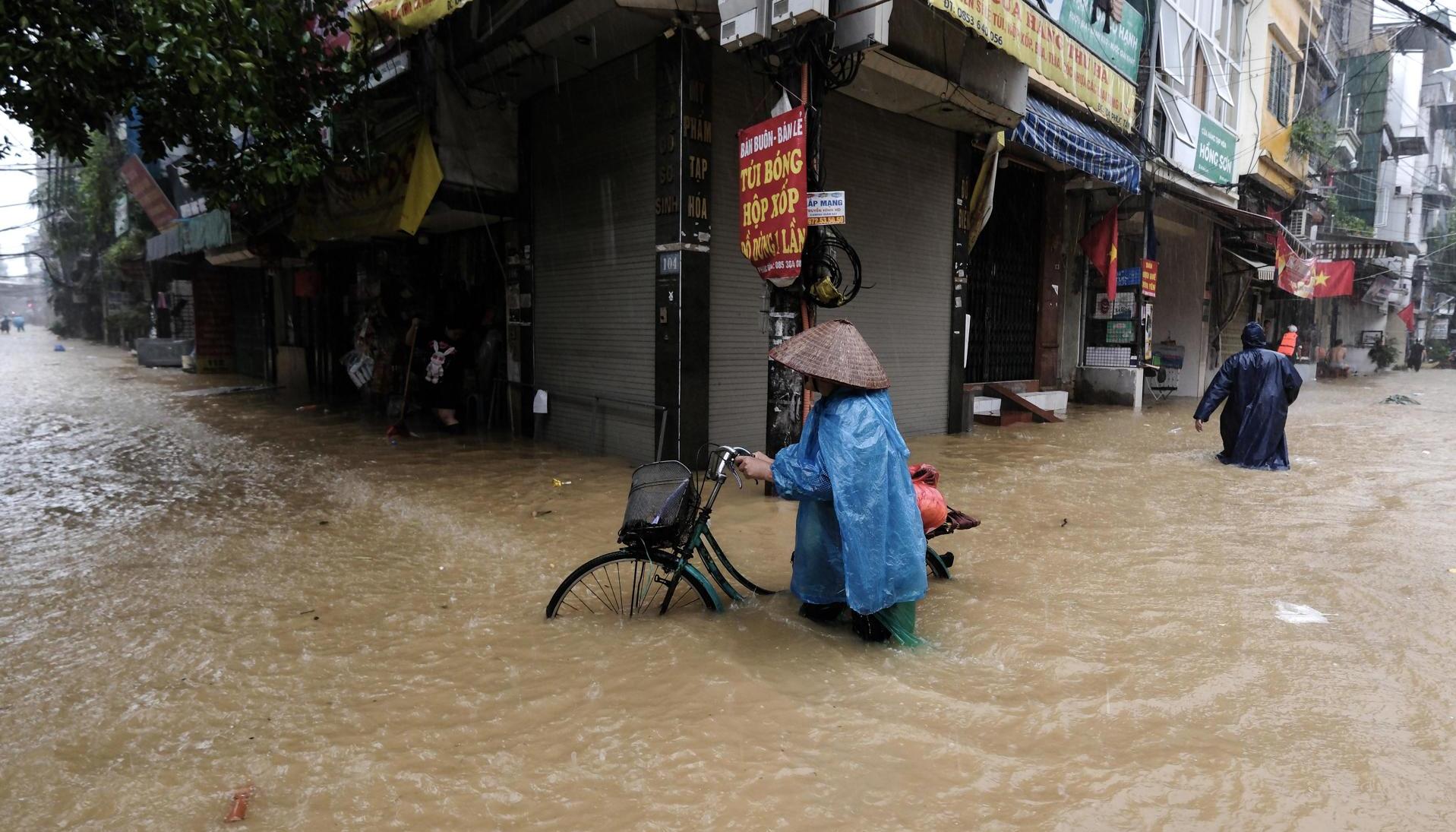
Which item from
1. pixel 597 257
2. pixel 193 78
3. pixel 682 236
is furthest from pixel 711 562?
pixel 597 257

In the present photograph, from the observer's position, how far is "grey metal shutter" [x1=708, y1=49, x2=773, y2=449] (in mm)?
7551

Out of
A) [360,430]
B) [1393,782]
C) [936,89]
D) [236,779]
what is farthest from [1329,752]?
[360,430]

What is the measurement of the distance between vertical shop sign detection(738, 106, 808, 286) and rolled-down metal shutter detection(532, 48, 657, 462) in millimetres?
1847

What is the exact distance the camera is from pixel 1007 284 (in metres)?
13.4

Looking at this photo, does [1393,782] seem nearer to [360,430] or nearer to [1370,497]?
[1370,497]

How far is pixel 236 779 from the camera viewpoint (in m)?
2.58

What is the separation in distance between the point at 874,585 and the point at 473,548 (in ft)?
9.90

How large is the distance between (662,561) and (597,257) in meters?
5.27

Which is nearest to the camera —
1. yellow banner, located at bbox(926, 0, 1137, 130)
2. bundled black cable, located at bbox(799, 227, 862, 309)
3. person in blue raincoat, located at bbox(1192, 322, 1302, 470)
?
bundled black cable, located at bbox(799, 227, 862, 309)

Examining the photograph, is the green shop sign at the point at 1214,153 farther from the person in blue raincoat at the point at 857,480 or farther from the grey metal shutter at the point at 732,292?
the person in blue raincoat at the point at 857,480

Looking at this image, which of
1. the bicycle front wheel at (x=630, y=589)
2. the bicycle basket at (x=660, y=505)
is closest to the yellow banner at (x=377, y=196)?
the bicycle front wheel at (x=630, y=589)

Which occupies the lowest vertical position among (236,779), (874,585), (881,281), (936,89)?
(236,779)

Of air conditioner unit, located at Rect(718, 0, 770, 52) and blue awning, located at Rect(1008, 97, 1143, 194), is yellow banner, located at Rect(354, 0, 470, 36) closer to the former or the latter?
air conditioner unit, located at Rect(718, 0, 770, 52)

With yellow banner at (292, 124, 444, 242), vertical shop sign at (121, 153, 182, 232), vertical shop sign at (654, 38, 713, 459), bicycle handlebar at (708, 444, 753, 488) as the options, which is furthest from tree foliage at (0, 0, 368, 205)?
vertical shop sign at (121, 153, 182, 232)
